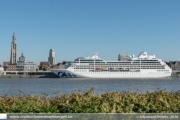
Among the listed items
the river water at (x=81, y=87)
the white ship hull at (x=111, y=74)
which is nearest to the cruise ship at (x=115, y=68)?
the white ship hull at (x=111, y=74)

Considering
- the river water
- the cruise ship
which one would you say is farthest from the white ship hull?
the river water

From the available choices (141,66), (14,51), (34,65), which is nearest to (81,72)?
(141,66)

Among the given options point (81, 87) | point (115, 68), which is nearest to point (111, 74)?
point (115, 68)

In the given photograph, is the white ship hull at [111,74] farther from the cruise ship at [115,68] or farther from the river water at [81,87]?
the river water at [81,87]

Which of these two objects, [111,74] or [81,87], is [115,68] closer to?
[111,74]

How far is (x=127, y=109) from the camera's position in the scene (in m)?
7.21

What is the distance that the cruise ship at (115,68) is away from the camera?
6519cm

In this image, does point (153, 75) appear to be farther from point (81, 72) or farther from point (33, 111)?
point (33, 111)

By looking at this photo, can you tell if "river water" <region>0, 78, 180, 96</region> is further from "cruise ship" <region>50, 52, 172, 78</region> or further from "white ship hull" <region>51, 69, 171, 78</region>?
"cruise ship" <region>50, 52, 172, 78</region>

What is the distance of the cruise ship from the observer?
2566 inches

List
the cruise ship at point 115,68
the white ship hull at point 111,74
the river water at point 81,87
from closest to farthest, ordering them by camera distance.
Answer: the river water at point 81,87 < the white ship hull at point 111,74 < the cruise ship at point 115,68

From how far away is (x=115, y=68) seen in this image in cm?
6850

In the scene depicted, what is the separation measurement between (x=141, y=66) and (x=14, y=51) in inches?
4871

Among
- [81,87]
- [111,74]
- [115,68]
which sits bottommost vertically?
[81,87]
